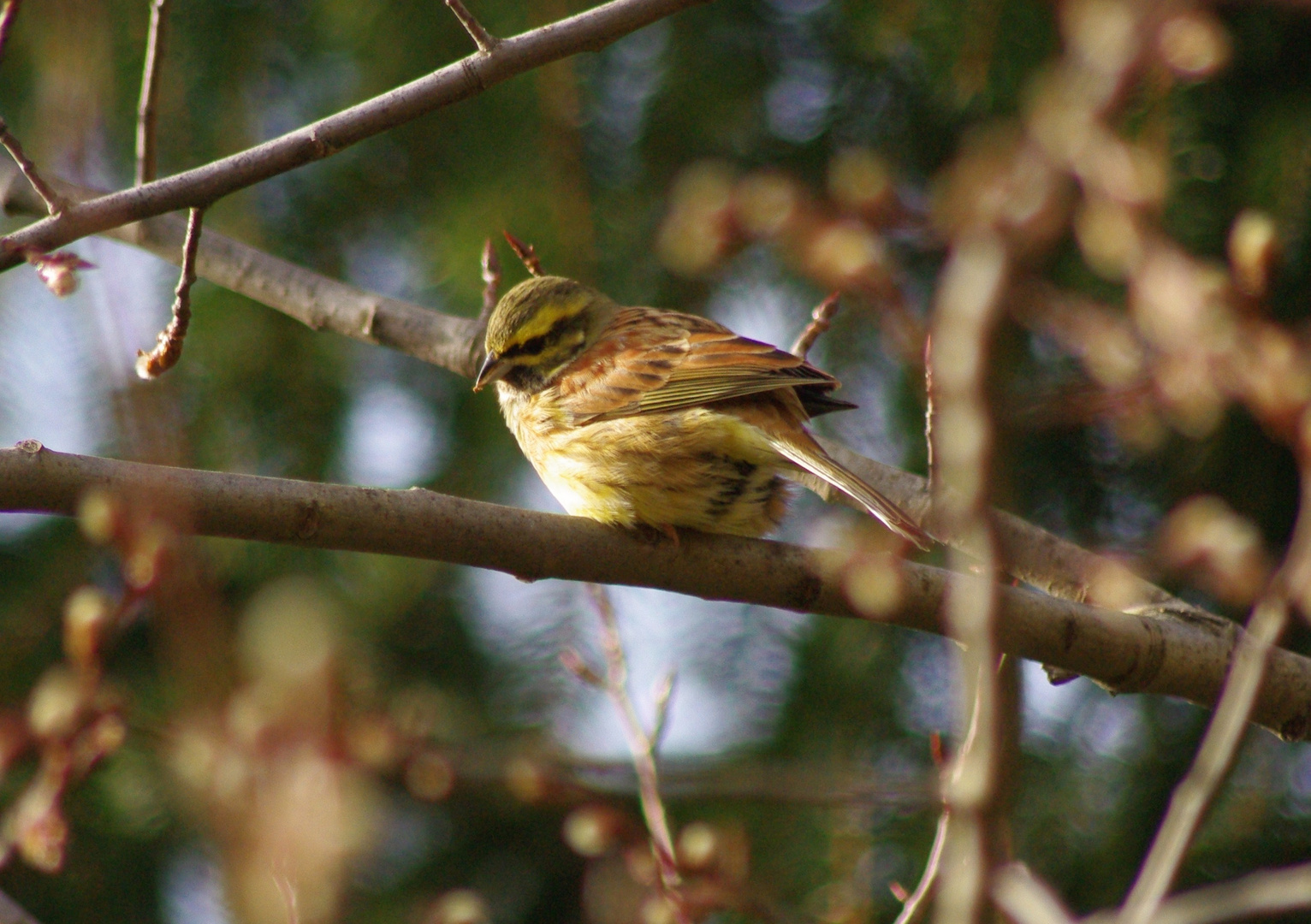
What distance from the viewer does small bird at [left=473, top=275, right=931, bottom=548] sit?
152 inches

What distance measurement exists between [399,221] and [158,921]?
9.60 ft

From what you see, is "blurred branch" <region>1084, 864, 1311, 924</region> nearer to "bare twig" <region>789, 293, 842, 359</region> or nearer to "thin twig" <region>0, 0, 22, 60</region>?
"bare twig" <region>789, 293, 842, 359</region>

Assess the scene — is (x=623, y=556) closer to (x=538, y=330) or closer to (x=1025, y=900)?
(x=538, y=330)

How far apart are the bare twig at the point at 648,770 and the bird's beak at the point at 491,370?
Result: 90cm

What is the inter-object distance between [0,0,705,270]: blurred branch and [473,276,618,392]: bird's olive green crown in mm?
1564

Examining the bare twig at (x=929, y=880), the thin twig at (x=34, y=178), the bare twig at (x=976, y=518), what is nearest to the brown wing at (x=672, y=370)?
the bare twig at (x=929, y=880)

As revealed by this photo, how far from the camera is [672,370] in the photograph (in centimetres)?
436

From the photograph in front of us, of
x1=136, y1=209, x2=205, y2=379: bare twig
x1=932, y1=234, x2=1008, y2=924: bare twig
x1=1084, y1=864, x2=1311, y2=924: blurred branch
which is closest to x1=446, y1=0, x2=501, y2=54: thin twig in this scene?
x1=136, y1=209, x2=205, y2=379: bare twig

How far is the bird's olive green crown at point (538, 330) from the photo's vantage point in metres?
4.55

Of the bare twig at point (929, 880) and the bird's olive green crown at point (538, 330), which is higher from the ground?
the bare twig at point (929, 880)

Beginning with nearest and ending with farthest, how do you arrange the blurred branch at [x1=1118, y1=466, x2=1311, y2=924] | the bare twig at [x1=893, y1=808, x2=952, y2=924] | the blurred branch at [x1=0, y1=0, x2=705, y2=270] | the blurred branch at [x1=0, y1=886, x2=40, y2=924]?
1. the blurred branch at [x1=1118, y1=466, x2=1311, y2=924]
2. the bare twig at [x1=893, y1=808, x2=952, y2=924]
3. the blurred branch at [x1=0, y1=886, x2=40, y2=924]
4. the blurred branch at [x1=0, y1=0, x2=705, y2=270]

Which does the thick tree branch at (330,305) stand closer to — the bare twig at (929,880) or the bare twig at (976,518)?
the bare twig at (929,880)

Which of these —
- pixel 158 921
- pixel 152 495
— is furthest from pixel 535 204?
pixel 158 921

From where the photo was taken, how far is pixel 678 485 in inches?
152
